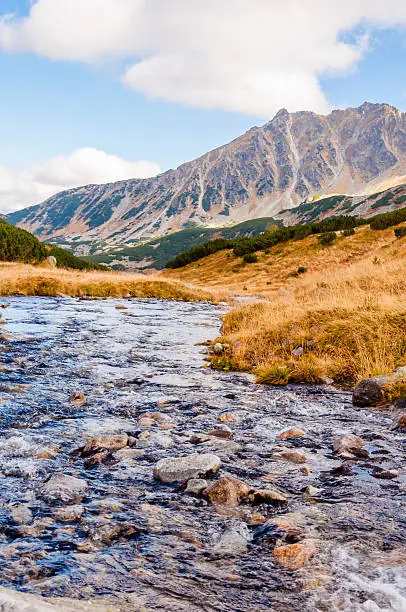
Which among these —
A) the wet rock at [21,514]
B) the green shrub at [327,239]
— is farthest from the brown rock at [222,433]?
the green shrub at [327,239]

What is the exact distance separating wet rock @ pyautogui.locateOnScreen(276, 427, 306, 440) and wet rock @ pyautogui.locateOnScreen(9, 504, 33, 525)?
396cm

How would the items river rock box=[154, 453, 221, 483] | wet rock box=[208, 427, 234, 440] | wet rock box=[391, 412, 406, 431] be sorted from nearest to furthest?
river rock box=[154, 453, 221, 483]
wet rock box=[208, 427, 234, 440]
wet rock box=[391, 412, 406, 431]

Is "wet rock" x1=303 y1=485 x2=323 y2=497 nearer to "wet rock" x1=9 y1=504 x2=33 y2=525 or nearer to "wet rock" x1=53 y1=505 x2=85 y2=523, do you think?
"wet rock" x1=53 y1=505 x2=85 y2=523

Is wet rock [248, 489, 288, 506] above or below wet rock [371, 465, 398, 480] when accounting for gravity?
above

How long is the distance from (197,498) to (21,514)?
1872 mm

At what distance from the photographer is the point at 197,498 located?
4949 mm

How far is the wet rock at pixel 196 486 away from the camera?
5.06m

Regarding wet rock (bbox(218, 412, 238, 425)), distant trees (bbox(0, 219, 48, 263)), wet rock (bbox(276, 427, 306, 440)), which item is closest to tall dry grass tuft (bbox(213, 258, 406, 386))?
wet rock (bbox(218, 412, 238, 425))

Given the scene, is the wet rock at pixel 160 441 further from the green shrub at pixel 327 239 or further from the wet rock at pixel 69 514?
the green shrub at pixel 327 239

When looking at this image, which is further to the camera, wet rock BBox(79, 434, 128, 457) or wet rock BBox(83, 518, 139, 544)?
wet rock BBox(79, 434, 128, 457)

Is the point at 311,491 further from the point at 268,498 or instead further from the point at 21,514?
the point at 21,514

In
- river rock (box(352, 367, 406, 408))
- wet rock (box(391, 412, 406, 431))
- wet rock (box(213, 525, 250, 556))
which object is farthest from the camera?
river rock (box(352, 367, 406, 408))

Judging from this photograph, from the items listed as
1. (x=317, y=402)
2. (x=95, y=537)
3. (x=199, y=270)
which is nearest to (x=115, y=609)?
(x=95, y=537)

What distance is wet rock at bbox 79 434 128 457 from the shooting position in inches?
242
